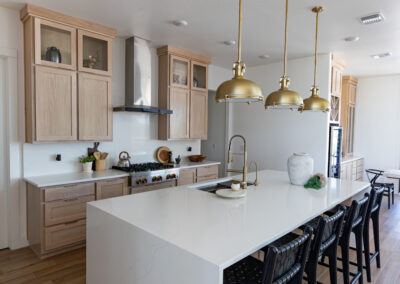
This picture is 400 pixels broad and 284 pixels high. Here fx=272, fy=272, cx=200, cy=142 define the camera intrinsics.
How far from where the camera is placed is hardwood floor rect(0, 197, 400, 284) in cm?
265

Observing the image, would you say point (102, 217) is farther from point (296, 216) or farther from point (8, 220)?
point (8, 220)

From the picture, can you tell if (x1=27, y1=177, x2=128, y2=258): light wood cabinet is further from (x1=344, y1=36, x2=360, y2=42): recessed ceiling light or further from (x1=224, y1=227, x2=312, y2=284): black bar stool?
(x1=344, y1=36, x2=360, y2=42): recessed ceiling light

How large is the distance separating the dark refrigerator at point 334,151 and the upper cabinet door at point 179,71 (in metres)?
2.72

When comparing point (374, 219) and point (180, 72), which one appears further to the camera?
point (180, 72)

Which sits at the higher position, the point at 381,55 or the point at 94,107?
the point at 381,55

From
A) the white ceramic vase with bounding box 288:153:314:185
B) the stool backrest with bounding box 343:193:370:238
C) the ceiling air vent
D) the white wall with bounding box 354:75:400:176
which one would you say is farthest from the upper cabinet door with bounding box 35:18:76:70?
the white wall with bounding box 354:75:400:176

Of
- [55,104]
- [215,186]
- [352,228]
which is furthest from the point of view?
[55,104]

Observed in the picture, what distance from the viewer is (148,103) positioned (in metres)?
4.23

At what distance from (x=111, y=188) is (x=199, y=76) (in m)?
2.64

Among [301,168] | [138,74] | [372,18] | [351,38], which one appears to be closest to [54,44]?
[138,74]

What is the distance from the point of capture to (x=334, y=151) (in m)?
4.93

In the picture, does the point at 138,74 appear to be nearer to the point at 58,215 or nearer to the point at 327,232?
the point at 58,215

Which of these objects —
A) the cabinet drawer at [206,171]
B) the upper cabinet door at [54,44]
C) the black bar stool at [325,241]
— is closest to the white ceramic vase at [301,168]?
the black bar stool at [325,241]

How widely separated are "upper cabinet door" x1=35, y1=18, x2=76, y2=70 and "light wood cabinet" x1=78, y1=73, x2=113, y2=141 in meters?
0.25
